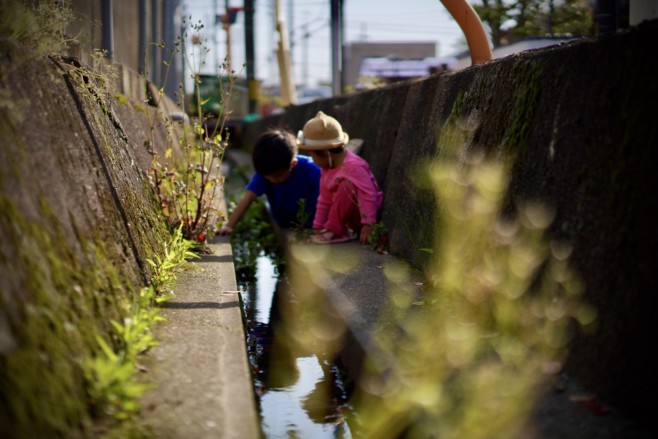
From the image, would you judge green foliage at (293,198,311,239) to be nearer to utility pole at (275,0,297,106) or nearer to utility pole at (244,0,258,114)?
utility pole at (275,0,297,106)

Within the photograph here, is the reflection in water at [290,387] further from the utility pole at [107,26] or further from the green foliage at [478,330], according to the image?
the utility pole at [107,26]

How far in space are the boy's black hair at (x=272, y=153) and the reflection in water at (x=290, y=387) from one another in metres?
1.64

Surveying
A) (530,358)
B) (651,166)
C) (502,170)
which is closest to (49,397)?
(530,358)

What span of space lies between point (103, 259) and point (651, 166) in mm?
1968

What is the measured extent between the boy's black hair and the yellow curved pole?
175 cm

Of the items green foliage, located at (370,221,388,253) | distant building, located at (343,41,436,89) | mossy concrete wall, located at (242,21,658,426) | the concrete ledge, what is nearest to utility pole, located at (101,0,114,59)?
green foliage, located at (370,221,388,253)

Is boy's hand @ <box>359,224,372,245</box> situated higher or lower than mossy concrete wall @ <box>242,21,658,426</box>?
lower

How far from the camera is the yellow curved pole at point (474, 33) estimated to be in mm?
5594

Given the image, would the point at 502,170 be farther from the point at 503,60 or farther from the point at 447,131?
the point at 447,131

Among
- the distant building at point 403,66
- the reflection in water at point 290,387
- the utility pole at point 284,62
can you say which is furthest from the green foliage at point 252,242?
the distant building at point 403,66

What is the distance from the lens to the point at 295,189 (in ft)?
22.7

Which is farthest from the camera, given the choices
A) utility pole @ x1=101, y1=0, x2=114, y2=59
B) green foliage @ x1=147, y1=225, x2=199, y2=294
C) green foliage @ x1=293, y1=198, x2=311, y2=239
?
green foliage @ x1=293, y1=198, x2=311, y2=239

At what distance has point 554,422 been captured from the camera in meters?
2.50

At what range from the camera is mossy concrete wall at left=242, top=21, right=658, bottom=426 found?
250 centimetres
